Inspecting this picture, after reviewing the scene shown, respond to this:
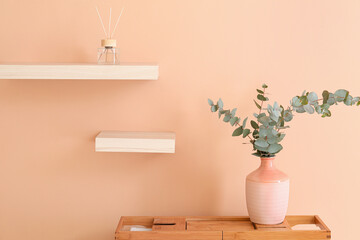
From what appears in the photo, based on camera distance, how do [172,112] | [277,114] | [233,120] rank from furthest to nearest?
[172,112]
[233,120]
[277,114]

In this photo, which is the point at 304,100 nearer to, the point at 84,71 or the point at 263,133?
the point at 263,133

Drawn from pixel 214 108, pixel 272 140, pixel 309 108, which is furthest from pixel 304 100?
pixel 214 108

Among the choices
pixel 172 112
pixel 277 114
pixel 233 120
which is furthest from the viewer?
pixel 172 112

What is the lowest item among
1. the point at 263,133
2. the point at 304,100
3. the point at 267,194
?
the point at 267,194

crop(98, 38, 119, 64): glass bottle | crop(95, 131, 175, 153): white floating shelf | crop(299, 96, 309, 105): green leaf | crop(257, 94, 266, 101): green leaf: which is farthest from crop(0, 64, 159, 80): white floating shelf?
crop(299, 96, 309, 105): green leaf

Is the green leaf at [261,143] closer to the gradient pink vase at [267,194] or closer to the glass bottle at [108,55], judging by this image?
the gradient pink vase at [267,194]

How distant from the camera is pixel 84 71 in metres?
1.59

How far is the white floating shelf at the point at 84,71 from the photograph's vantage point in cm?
158

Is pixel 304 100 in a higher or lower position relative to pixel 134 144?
higher

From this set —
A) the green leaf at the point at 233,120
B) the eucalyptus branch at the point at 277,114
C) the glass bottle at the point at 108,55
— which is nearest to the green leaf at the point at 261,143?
the eucalyptus branch at the point at 277,114

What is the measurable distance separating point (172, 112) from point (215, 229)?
1.50 ft

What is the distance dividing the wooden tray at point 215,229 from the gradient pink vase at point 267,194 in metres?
0.04

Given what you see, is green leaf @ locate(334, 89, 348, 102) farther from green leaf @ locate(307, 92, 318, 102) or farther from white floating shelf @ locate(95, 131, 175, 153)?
white floating shelf @ locate(95, 131, 175, 153)

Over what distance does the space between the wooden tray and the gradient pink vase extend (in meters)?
0.04
